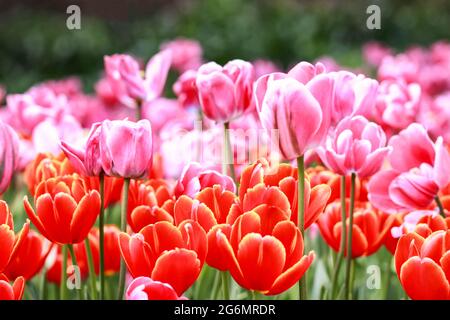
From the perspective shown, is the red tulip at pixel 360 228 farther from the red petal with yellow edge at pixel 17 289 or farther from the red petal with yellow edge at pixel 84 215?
the red petal with yellow edge at pixel 17 289

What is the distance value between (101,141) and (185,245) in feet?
0.62

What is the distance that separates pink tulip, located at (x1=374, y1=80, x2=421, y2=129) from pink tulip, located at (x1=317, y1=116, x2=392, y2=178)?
0.42m

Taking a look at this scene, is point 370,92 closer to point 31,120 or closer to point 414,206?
point 414,206

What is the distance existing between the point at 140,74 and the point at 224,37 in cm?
517

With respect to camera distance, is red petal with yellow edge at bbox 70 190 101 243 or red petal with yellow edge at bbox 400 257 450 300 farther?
red petal with yellow edge at bbox 70 190 101 243

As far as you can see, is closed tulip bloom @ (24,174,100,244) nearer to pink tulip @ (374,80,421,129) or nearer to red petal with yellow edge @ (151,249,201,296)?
red petal with yellow edge @ (151,249,201,296)

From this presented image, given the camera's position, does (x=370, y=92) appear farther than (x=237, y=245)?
Yes

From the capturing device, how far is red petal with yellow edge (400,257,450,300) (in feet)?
3.14

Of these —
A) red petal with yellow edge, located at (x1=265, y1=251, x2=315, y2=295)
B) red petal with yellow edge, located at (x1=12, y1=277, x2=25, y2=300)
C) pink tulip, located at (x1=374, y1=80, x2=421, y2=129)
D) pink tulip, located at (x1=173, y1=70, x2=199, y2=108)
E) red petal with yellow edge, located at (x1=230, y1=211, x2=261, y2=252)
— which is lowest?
red petal with yellow edge, located at (x1=12, y1=277, x2=25, y2=300)

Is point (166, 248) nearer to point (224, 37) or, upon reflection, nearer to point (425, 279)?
point (425, 279)

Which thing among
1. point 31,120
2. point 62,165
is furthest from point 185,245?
point 31,120

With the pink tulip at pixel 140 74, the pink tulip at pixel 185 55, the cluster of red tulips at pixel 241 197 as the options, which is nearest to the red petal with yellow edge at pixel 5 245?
the cluster of red tulips at pixel 241 197

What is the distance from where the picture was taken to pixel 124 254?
995 mm

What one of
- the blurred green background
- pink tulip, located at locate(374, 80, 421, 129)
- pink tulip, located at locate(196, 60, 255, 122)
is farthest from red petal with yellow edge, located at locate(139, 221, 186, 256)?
the blurred green background
